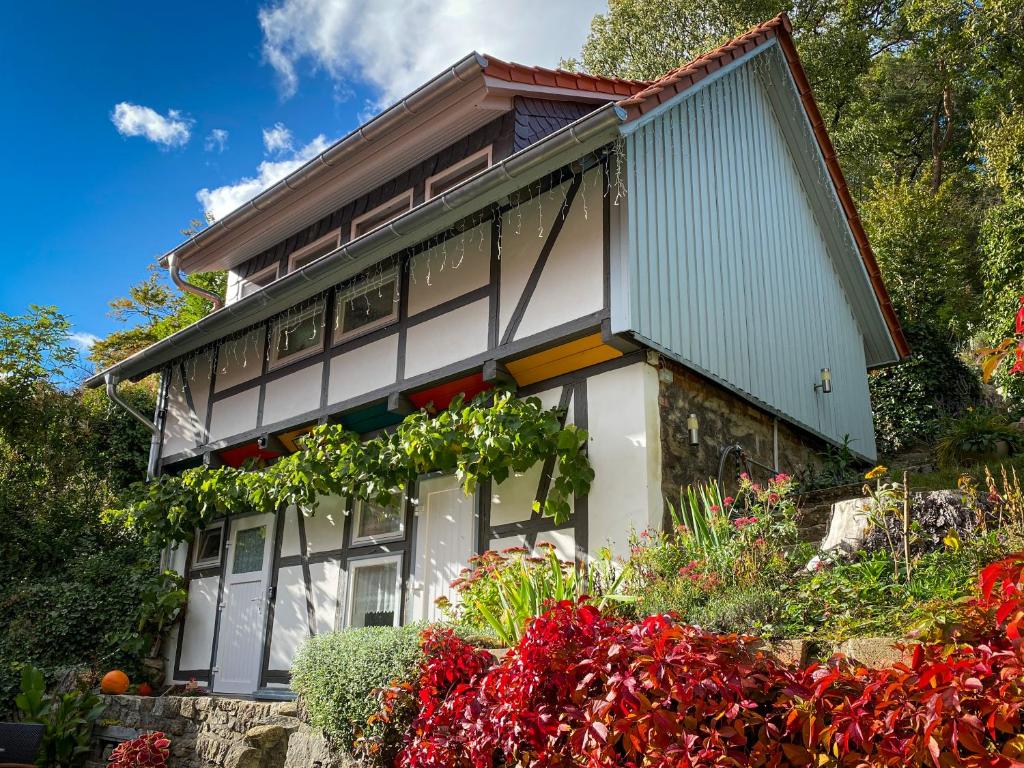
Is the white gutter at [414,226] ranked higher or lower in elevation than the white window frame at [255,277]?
lower

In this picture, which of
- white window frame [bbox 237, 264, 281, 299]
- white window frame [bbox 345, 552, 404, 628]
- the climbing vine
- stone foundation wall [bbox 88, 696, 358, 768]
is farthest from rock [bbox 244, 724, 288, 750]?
white window frame [bbox 237, 264, 281, 299]

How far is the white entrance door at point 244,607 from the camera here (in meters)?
9.85

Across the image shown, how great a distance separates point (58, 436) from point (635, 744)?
451 inches

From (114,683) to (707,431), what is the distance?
7.01 metres

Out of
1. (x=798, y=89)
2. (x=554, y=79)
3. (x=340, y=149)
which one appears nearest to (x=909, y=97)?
(x=798, y=89)

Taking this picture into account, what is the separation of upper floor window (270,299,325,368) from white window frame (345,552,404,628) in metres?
2.51

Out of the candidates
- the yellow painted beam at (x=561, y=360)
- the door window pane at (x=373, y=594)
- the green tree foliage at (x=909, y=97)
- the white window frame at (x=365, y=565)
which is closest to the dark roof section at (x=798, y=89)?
the yellow painted beam at (x=561, y=360)

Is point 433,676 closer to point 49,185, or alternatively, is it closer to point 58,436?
point 58,436

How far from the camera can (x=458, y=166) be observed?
9.37 meters

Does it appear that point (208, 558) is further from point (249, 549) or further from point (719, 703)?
point (719, 703)

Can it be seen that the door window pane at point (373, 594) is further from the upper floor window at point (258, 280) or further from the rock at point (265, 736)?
the upper floor window at point (258, 280)

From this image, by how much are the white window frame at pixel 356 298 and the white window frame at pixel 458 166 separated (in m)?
1.06

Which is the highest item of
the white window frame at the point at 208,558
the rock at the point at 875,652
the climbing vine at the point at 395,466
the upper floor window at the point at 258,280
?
the upper floor window at the point at 258,280

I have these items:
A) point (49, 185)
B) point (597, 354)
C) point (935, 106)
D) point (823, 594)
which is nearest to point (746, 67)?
point (597, 354)
